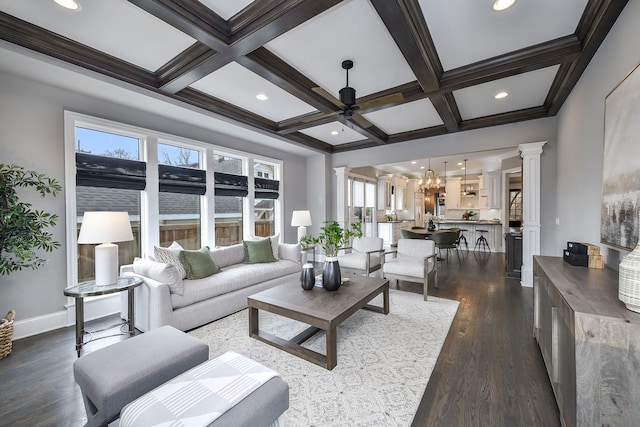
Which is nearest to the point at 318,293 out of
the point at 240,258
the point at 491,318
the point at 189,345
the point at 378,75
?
the point at 189,345

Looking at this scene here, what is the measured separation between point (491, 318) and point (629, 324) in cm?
227

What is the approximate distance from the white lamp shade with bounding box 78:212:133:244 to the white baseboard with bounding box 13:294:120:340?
118 cm

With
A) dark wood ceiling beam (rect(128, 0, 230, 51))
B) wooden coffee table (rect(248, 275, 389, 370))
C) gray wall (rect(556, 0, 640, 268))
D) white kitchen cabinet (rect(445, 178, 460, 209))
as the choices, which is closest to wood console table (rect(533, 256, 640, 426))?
gray wall (rect(556, 0, 640, 268))

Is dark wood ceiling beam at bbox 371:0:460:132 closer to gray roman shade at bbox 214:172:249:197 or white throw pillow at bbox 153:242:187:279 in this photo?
white throw pillow at bbox 153:242:187:279

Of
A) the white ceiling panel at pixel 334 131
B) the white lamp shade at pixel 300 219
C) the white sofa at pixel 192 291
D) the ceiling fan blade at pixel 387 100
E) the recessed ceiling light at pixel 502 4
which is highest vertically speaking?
the white ceiling panel at pixel 334 131

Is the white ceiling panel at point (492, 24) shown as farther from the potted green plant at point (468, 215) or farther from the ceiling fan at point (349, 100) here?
the potted green plant at point (468, 215)

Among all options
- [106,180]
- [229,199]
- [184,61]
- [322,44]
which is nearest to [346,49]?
[322,44]

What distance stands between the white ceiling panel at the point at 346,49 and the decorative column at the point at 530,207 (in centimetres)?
268

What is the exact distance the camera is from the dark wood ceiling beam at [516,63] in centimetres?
247

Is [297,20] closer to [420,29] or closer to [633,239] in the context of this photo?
[420,29]

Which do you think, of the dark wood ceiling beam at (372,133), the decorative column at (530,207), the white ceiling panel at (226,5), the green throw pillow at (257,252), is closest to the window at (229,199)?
the green throw pillow at (257,252)

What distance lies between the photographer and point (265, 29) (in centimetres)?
210

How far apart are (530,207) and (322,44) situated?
13.7 ft

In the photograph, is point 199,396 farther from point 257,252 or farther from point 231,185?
point 231,185
